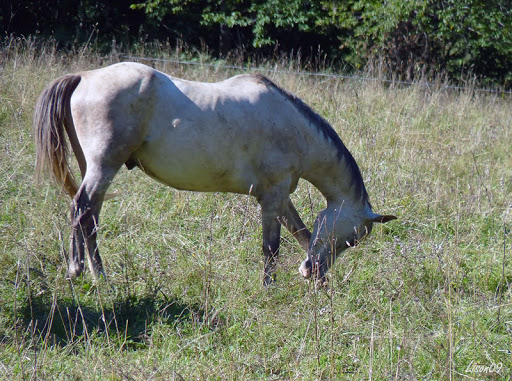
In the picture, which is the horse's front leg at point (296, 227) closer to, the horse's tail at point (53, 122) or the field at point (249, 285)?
the field at point (249, 285)

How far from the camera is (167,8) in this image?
14.2m

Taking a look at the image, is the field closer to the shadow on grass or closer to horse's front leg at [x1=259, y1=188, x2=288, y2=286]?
the shadow on grass

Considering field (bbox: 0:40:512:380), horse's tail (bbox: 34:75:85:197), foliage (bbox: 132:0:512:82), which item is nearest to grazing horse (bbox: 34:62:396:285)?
horse's tail (bbox: 34:75:85:197)

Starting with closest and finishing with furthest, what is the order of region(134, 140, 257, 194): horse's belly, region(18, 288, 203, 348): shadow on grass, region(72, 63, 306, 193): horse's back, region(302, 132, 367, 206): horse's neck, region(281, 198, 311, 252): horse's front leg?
region(18, 288, 203, 348): shadow on grass, region(72, 63, 306, 193): horse's back, region(134, 140, 257, 194): horse's belly, region(302, 132, 367, 206): horse's neck, region(281, 198, 311, 252): horse's front leg

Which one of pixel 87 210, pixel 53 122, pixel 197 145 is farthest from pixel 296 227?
pixel 53 122

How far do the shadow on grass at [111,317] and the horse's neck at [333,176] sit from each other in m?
1.50

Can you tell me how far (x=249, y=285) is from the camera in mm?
4180

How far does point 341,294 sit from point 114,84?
7.24ft

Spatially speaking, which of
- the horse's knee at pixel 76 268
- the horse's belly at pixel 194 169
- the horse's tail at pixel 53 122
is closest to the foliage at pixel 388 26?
the horse's belly at pixel 194 169

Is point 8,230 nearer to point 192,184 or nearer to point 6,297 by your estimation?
point 6,297

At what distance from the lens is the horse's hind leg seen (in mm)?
3875

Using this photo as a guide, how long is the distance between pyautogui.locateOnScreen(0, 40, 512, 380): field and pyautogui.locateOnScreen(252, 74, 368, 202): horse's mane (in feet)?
1.96

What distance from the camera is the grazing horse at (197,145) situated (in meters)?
3.87

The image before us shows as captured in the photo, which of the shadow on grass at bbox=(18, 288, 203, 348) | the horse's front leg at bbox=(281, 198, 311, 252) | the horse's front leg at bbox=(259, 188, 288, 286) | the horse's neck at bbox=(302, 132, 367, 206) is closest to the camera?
the shadow on grass at bbox=(18, 288, 203, 348)
